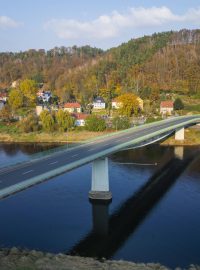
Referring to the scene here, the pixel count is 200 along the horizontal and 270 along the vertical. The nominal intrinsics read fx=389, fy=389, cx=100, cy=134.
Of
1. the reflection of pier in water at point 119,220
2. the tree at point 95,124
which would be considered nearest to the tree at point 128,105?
the tree at point 95,124

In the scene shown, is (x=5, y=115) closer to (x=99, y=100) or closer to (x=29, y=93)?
(x=29, y=93)

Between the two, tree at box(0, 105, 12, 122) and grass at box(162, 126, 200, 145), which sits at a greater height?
tree at box(0, 105, 12, 122)

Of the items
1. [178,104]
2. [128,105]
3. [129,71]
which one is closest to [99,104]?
[128,105]

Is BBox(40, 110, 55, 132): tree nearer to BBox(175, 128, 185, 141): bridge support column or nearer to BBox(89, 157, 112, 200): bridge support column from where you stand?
BBox(175, 128, 185, 141): bridge support column

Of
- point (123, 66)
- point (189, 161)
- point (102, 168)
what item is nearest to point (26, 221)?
point (102, 168)

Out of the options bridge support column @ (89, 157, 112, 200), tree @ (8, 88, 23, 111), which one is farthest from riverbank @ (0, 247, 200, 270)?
tree @ (8, 88, 23, 111)

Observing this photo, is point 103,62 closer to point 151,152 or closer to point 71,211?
point 151,152
